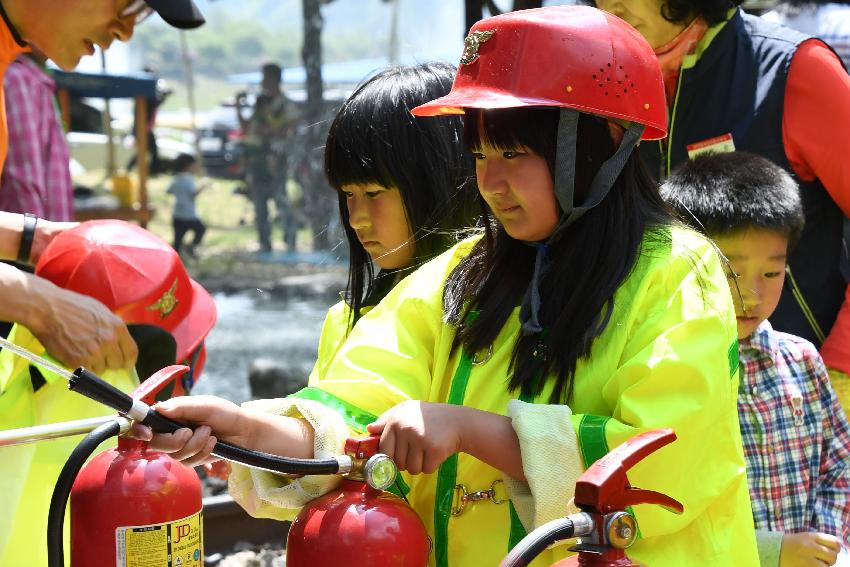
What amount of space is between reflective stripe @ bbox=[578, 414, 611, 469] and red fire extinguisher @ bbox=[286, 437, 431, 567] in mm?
302

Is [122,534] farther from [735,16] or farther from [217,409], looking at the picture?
[735,16]

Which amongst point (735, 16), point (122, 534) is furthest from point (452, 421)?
point (735, 16)

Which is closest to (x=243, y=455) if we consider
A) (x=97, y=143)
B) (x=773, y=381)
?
(x=773, y=381)

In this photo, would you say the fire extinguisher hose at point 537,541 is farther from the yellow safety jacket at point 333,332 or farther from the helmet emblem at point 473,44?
the yellow safety jacket at point 333,332

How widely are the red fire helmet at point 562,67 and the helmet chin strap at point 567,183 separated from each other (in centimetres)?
4

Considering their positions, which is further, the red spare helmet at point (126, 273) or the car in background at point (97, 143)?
the car in background at point (97, 143)

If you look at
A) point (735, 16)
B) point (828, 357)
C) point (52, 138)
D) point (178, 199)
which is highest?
point (735, 16)

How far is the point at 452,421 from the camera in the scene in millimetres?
1987

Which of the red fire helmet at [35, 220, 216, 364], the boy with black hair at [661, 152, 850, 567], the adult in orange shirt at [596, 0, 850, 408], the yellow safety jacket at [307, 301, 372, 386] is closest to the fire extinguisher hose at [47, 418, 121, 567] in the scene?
the yellow safety jacket at [307, 301, 372, 386]

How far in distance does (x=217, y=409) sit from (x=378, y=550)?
0.36 metres

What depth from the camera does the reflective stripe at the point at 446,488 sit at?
2.17m

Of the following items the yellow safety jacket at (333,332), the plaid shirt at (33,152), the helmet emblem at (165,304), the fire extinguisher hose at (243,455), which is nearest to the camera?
the fire extinguisher hose at (243,455)

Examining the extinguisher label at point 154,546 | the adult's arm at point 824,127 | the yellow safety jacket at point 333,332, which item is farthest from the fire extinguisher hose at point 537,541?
the adult's arm at point 824,127

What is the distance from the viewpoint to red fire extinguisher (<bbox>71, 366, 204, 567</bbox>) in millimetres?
1960
